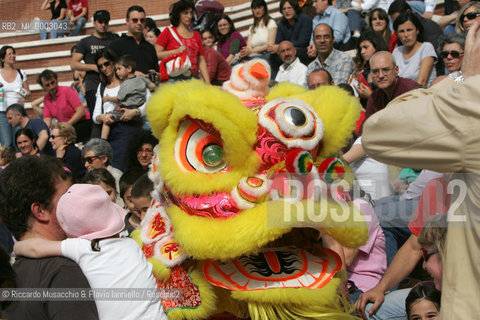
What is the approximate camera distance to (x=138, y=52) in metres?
6.88

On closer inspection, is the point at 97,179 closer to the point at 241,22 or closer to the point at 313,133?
the point at 313,133

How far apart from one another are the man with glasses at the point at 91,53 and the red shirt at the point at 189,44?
1.12 metres

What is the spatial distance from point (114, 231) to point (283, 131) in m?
0.80

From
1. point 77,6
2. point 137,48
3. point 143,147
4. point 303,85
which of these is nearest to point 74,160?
point 143,147

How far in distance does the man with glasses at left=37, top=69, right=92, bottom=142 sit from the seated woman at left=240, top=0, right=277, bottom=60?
91.8 inches

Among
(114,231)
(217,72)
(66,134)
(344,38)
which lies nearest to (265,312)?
(114,231)

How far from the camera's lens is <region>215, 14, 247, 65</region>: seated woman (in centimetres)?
865

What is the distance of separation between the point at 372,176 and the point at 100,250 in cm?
263

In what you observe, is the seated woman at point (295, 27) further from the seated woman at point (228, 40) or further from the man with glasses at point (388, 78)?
the man with glasses at point (388, 78)

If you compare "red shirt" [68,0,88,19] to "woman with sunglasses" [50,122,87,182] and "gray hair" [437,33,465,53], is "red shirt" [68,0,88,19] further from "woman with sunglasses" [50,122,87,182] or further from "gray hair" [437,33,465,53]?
"gray hair" [437,33,465,53]

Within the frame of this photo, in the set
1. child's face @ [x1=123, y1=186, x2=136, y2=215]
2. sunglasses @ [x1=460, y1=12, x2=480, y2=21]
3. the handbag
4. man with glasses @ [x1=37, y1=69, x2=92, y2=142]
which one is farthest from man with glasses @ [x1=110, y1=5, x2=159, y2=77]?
sunglasses @ [x1=460, y1=12, x2=480, y2=21]

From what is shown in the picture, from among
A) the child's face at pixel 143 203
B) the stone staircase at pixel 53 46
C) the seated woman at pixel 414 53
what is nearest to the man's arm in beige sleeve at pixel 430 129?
the child's face at pixel 143 203

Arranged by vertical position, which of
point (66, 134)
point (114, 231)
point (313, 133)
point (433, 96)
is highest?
point (433, 96)

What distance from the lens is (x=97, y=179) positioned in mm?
4457
